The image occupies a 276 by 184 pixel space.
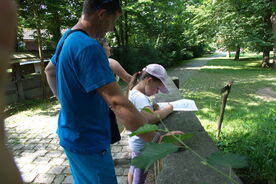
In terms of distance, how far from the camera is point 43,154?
4.09 metres

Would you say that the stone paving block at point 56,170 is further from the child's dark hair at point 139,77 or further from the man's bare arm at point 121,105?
the man's bare arm at point 121,105

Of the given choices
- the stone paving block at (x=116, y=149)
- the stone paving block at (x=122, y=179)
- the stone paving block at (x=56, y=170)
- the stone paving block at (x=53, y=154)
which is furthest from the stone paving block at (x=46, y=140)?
the stone paving block at (x=122, y=179)

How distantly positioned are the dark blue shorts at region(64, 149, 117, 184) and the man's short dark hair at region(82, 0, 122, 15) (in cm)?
101

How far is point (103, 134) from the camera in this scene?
64.6 inches

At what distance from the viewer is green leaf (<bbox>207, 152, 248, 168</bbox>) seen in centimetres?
65

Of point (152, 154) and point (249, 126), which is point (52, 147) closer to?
point (249, 126)

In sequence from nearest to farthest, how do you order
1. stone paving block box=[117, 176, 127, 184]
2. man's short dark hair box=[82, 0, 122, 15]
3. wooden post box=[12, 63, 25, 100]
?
man's short dark hair box=[82, 0, 122, 15]
stone paving block box=[117, 176, 127, 184]
wooden post box=[12, 63, 25, 100]

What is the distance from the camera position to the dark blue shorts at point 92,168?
162 centimetres

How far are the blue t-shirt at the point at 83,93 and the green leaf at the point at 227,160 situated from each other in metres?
0.76

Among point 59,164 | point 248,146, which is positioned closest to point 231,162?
point 248,146

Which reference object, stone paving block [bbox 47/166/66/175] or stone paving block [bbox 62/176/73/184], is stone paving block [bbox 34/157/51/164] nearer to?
stone paving block [bbox 47/166/66/175]

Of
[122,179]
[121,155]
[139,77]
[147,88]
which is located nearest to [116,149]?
[121,155]

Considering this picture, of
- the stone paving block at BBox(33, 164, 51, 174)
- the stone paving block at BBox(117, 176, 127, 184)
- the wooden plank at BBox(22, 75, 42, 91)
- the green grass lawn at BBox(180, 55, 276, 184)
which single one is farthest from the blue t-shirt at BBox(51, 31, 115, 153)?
the wooden plank at BBox(22, 75, 42, 91)

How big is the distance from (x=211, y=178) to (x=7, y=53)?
1251mm
